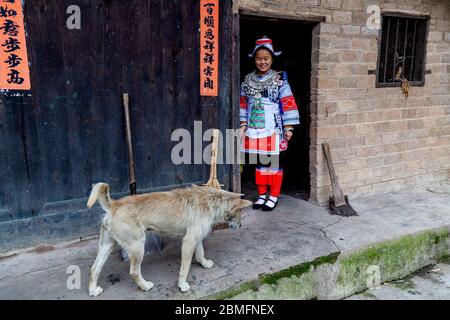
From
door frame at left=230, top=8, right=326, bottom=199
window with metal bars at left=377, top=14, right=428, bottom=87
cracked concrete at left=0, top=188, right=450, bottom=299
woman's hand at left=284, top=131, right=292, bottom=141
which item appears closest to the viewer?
cracked concrete at left=0, top=188, right=450, bottom=299

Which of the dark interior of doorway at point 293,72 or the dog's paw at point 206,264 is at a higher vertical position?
the dark interior of doorway at point 293,72

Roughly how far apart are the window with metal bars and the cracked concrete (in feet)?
6.31

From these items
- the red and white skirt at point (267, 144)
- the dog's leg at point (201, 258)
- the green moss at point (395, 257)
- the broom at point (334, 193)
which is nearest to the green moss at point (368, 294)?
the green moss at point (395, 257)

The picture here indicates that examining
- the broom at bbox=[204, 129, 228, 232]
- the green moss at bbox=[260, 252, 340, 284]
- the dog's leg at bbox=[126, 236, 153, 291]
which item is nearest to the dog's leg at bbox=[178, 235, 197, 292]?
the dog's leg at bbox=[126, 236, 153, 291]

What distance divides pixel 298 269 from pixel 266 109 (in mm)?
2161

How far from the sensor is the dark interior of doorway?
6395mm

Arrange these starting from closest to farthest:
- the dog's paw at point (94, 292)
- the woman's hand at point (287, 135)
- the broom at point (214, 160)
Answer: the dog's paw at point (94, 292)
the broom at point (214, 160)
the woman's hand at point (287, 135)

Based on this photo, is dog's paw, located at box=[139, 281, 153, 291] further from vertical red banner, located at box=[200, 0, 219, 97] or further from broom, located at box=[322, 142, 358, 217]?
broom, located at box=[322, 142, 358, 217]

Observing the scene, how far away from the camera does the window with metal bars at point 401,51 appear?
227 inches

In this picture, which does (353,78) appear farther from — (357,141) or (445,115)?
(445,115)

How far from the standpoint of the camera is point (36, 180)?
3770 millimetres

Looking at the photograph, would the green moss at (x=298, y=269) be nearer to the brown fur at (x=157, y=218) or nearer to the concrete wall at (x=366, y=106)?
the brown fur at (x=157, y=218)

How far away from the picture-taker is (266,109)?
5086mm

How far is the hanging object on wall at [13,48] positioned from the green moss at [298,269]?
2.83 m
